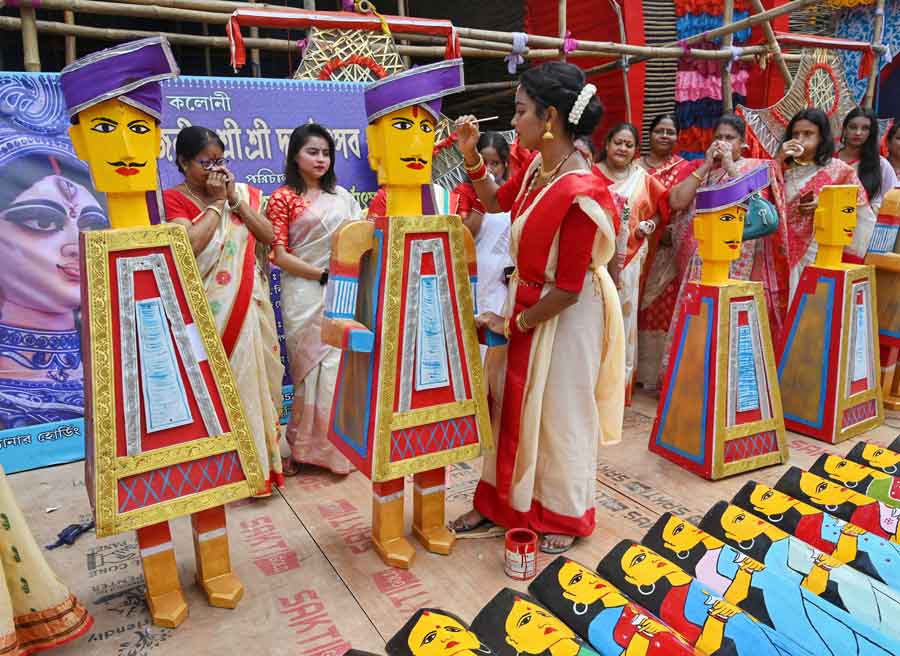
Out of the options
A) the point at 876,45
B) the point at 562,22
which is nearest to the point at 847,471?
the point at 562,22

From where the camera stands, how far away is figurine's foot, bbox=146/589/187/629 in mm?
1895

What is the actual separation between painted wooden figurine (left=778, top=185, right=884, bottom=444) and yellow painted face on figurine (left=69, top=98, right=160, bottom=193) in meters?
3.03

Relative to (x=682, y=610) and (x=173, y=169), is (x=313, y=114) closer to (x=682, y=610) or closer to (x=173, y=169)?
(x=173, y=169)

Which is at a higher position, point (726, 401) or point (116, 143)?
point (116, 143)

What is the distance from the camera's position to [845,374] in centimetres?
319

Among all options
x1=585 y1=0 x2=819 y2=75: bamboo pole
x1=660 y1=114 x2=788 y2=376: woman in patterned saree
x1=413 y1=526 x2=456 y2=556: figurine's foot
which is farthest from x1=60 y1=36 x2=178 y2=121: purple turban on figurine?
x1=585 y1=0 x2=819 y2=75: bamboo pole

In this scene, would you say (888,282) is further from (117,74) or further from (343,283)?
(117,74)

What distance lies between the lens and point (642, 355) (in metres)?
4.16

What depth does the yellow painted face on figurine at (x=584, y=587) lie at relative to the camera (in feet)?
5.73

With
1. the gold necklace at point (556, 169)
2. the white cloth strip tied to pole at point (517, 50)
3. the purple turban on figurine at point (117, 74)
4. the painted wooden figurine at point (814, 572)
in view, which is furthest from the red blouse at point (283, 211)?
the painted wooden figurine at point (814, 572)

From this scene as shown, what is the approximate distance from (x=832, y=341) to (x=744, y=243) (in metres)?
0.75

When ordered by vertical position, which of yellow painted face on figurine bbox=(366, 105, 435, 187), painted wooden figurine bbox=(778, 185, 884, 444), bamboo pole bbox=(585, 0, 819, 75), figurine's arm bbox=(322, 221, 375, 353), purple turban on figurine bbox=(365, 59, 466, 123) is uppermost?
bamboo pole bbox=(585, 0, 819, 75)

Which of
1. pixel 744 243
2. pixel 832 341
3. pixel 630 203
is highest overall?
pixel 630 203

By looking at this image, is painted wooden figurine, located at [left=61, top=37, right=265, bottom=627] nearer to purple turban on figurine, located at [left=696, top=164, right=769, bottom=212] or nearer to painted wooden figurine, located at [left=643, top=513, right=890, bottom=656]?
painted wooden figurine, located at [left=643, top=513, right=890, bottom=656]
